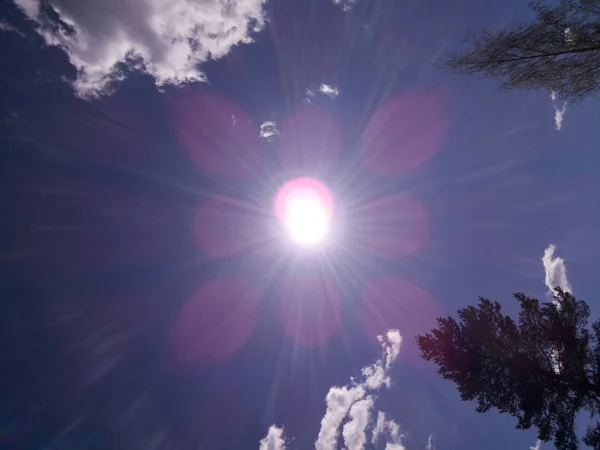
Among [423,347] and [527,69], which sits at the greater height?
[527,69]

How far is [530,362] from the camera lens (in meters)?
11.8

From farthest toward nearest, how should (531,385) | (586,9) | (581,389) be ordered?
(531,385) → (581,389) → (586,9)

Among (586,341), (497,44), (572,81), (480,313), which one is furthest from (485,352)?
(497,44)

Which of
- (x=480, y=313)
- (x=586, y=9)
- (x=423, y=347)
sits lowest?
(x=423, y=347)

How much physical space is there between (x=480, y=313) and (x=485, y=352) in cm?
152

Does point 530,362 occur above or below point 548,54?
below

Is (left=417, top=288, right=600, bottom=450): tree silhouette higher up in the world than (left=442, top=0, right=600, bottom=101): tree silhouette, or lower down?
lower down

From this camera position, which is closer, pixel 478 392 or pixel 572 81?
pixel 572 81

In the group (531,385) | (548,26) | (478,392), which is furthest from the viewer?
(478,392)

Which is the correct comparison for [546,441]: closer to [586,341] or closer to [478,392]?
[478,392]

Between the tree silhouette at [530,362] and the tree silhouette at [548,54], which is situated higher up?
the tree silhouette at [548,54]

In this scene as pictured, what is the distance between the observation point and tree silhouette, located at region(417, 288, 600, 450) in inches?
442

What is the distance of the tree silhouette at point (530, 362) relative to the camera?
442 inches

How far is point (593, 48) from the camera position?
7.91 meters
